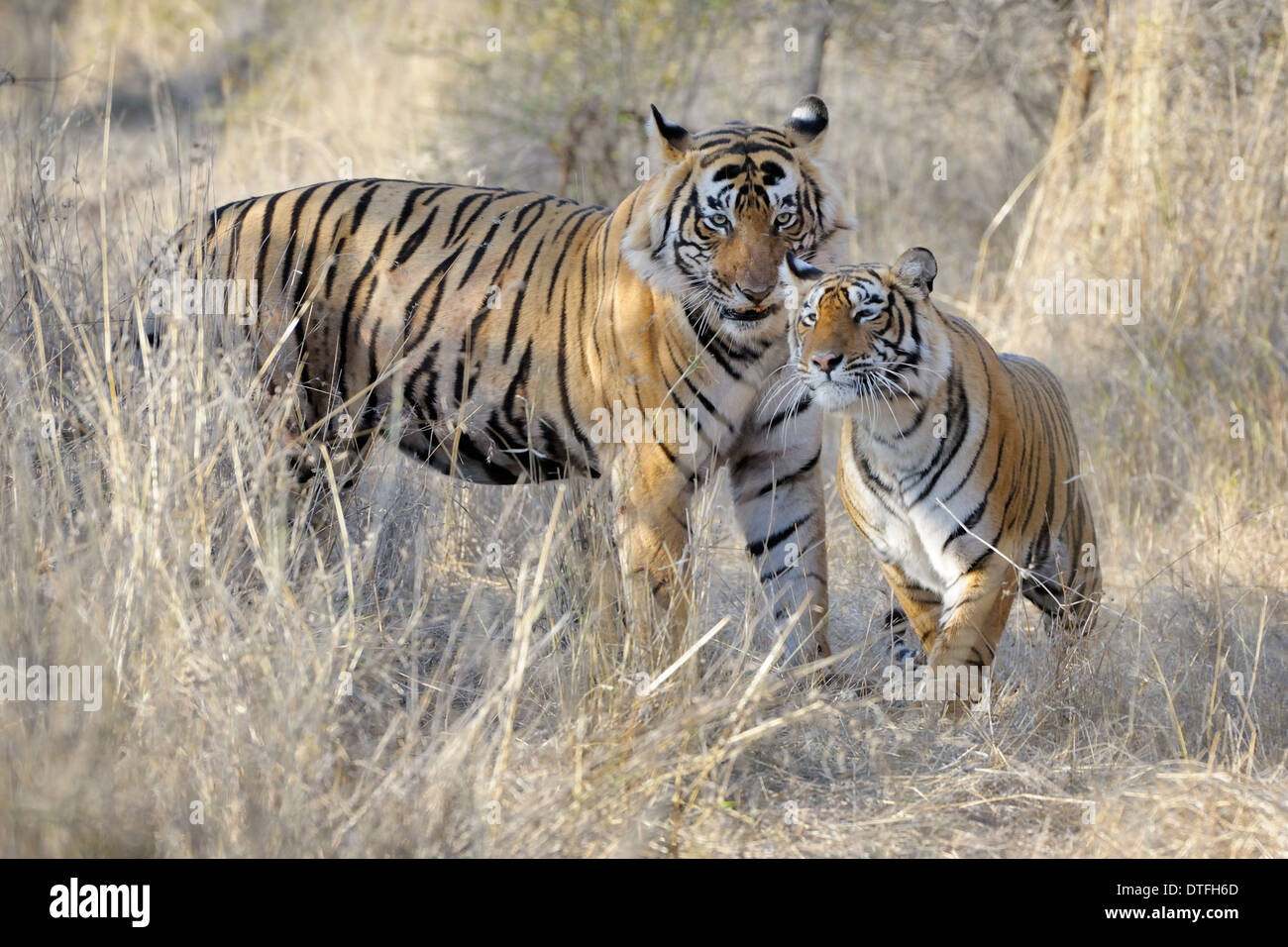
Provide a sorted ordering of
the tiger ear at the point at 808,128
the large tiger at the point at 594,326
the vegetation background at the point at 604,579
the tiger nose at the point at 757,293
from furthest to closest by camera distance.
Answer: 1. the tiger ear at the point at 808,128
2. the large tiger at the point at 594,326
3. the tiger nose at the point at 757,293
4. the vegetation background at the point at 604,579

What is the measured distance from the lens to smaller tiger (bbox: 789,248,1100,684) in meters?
3.83

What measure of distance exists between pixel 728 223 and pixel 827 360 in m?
0.52

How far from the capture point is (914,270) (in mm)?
3943

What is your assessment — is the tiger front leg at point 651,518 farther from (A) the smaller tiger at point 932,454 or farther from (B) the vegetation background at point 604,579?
(A) the smaller tiger at point 932,454

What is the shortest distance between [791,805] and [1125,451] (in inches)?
139

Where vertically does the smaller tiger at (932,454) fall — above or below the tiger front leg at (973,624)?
above

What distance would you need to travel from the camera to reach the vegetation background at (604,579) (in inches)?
108

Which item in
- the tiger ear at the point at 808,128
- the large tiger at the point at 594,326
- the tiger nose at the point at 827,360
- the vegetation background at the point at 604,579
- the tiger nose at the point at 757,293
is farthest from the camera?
the tiger ear at the point at 808,128

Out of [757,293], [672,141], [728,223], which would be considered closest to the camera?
[757,293]

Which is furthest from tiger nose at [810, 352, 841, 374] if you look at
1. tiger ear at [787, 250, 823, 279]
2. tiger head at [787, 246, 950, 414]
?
tiger ear at [787, 250, 823, 279]

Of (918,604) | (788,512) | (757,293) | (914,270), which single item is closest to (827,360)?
(757,293)

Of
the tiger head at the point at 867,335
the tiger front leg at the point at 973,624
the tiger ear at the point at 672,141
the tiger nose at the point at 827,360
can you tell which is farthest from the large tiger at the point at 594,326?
the tiger front leg at the point at 973,624

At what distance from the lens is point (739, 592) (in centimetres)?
507

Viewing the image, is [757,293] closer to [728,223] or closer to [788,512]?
[728,223]
